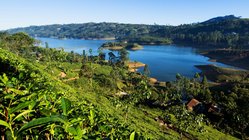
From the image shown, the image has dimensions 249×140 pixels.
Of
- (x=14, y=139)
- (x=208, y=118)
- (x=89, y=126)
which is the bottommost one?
(x=208, y=118)

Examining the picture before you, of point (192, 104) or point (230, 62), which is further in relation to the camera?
point (230, 62)

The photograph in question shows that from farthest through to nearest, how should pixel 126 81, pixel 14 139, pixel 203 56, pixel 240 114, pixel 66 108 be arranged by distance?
pixel 203 56 < pixel 126 81 < pixel 240 114 < pixel 66 108 < pixel 14 139

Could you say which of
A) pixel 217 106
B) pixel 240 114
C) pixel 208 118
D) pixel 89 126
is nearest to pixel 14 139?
pixel 89 126

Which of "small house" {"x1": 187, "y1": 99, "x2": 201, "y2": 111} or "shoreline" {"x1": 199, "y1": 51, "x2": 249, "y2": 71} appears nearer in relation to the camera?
"small house" {"x1": 187, "y1": 99, "x2": 201, "y2": 111}

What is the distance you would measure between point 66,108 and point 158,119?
55.2 meters

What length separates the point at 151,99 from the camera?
74.6m

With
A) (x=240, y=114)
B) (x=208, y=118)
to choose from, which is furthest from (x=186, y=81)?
(x=240, y=114)

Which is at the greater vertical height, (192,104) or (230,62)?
(192,104)

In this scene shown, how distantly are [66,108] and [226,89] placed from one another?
3443 inches

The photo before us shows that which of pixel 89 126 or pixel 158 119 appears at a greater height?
pixel 89 126

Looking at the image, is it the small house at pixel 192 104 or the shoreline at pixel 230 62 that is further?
the shoreline at pixel 230 62

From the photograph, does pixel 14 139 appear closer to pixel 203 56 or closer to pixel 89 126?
pixel 89 126

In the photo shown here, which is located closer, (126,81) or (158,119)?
(158,119)

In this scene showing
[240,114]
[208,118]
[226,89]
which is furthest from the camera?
[226,89]
